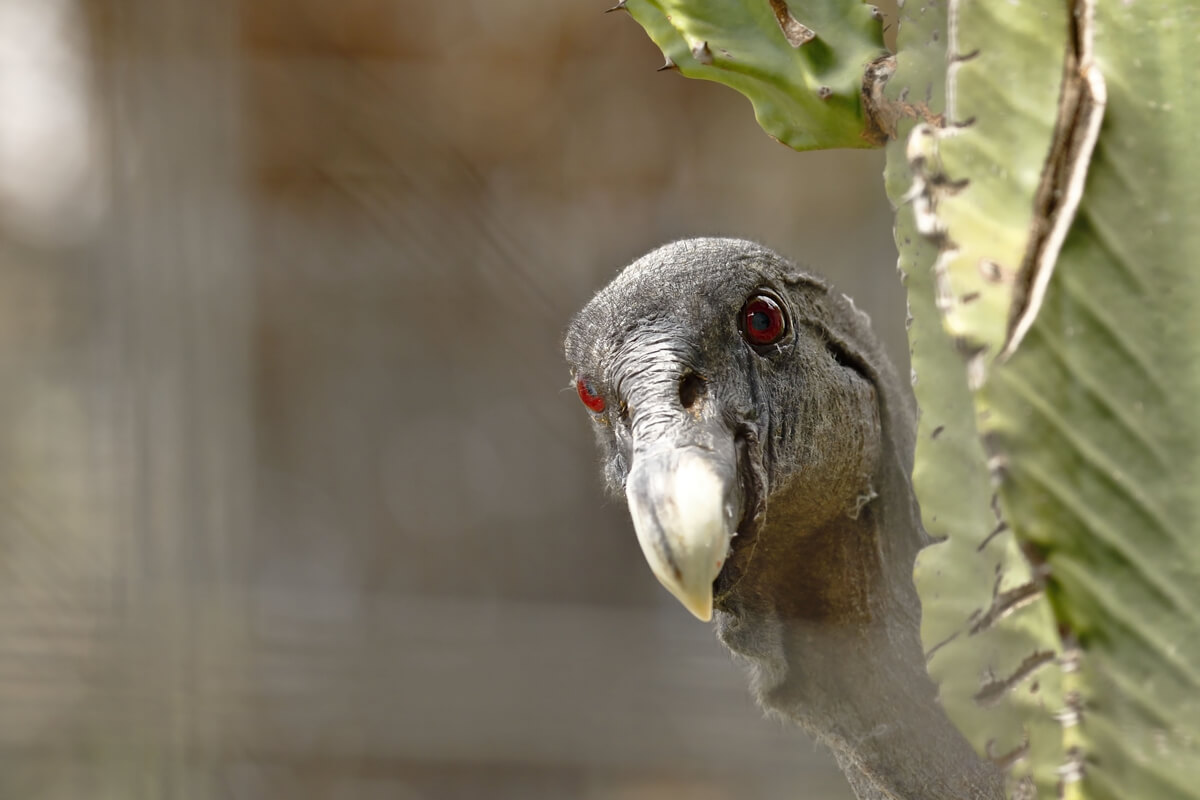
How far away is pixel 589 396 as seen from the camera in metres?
1.74

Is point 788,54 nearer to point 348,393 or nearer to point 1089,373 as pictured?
point 1089,373

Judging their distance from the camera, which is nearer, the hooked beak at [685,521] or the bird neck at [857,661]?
the hooked beak at [685,521]

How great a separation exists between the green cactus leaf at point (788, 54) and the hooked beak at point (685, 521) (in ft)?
1.20

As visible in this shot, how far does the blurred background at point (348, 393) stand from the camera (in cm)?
412

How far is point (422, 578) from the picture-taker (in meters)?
5.62

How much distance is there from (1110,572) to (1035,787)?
162mm

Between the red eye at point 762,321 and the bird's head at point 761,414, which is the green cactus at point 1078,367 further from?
the red eye at point 762,321

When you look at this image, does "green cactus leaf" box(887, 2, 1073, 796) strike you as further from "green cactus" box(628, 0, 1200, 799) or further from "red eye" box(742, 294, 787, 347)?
"red eye" box(742, 294, 787, 347)

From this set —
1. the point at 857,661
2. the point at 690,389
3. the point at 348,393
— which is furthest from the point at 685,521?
the point at 348,393

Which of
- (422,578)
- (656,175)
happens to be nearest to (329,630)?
(422,578)

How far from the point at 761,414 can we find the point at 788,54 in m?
0.52

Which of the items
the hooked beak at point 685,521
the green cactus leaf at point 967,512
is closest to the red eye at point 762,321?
the hooked beak at point 685,521

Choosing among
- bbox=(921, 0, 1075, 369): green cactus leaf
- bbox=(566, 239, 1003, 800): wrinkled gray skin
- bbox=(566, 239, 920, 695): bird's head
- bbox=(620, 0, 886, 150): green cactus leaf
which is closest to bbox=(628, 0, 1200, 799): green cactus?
bbox=(921, 0, 1075, 369): green cactus leaf

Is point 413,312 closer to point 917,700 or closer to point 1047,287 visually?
point 917,700
